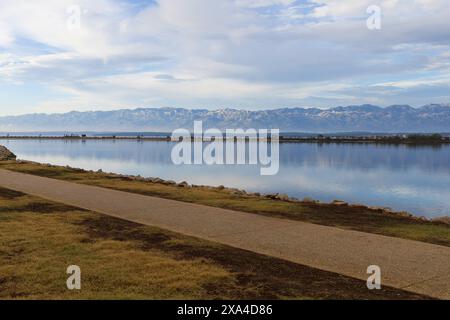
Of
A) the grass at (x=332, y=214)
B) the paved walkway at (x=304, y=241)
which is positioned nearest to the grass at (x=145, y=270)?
the paved walkway at (x=304, y=241)

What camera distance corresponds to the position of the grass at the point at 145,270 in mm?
5672

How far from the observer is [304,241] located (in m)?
8.52

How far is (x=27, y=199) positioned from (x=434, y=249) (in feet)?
37.7

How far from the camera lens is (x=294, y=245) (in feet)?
26.9

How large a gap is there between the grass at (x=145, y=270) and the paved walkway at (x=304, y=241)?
0.40 meters

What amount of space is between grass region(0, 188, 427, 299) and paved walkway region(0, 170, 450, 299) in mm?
405

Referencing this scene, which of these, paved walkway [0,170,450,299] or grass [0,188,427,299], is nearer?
grass [0,188,427,299]

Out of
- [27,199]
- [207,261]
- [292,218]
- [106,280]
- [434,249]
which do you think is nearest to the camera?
[106,280]

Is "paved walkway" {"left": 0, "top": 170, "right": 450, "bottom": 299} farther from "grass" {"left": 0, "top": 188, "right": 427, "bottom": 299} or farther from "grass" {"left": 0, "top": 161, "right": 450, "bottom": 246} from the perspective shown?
"grass" {"left": 0, "top": 161, "right": 450, "bottom": 246}

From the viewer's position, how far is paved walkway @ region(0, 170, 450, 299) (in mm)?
6511

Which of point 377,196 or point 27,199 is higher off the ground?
point 27,199

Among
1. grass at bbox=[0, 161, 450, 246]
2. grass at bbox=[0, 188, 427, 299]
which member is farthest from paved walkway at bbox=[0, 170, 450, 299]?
grass at bbox=[0, 161, 450, 246]
